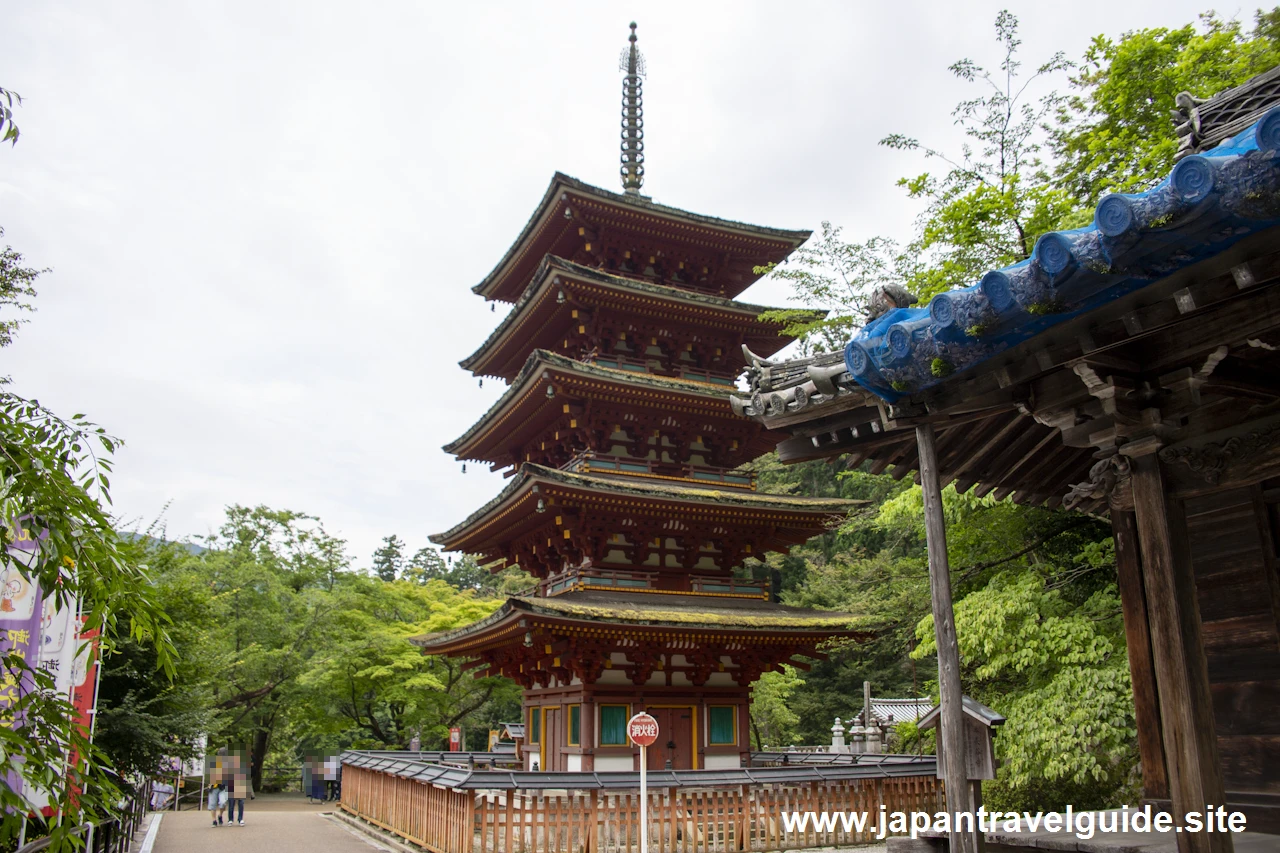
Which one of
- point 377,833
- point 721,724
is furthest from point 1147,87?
point 377,833

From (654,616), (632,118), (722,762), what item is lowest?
(722,762)

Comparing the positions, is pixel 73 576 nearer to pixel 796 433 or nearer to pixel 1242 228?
pixel 796 433

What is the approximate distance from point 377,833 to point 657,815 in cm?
705

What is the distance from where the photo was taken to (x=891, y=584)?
693 inches

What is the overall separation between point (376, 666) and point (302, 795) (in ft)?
29.3

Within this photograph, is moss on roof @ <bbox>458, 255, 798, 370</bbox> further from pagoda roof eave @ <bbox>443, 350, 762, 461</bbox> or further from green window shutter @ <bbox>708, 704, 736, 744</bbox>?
green window shutter @ <bbox>708, 704, 736, 744</bbox>

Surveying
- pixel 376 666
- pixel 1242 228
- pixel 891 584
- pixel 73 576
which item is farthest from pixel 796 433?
pixel 376 666

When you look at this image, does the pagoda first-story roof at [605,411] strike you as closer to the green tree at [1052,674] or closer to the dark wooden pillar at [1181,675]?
the green tree at [1052,674]

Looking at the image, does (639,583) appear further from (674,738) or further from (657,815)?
(657,815)

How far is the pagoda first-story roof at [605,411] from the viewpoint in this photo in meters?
17.0

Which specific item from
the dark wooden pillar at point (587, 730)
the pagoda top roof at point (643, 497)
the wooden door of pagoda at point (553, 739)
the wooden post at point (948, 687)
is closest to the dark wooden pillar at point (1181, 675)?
the wooden post at point (948, 687)

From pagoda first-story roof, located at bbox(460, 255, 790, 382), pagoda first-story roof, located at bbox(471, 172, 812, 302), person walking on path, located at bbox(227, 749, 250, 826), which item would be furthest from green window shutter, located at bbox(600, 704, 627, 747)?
pagoda first-story roof, located at bbox(471, 172, 812, 302)

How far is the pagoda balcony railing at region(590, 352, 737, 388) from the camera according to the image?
19.0 meters

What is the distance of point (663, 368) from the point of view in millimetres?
19641
